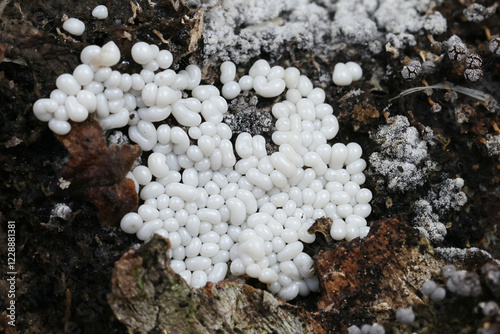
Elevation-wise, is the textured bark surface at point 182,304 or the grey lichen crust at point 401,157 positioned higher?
the grey lichen crust at point 401,157

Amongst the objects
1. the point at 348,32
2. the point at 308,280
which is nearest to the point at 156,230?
the point at 308,280

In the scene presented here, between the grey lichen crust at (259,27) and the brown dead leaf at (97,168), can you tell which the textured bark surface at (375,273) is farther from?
the grey lichen crust at (259,27)

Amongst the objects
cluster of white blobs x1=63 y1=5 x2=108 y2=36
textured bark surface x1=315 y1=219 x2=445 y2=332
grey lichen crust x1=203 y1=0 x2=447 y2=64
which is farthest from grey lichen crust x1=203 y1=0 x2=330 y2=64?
textured bark surface x1=315 y1=219 x2=445 y2=332

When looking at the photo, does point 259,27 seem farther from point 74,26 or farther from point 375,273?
point 375,273

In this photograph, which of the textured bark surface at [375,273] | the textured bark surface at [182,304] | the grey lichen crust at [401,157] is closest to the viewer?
the textured bark surface at [182,304]

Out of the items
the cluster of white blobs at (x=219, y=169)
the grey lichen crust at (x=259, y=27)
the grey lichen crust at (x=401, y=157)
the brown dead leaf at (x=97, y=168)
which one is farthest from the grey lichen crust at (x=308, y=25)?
the brown dead leaf at (x=97, y=168)

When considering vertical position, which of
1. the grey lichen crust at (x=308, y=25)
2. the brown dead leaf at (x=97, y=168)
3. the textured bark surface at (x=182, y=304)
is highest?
the grey lichen crust at (x=308, y=25)

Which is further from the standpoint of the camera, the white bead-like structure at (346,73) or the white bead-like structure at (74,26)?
the white bead-like structure at (346,73)

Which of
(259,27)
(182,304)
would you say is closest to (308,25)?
(259,27)
